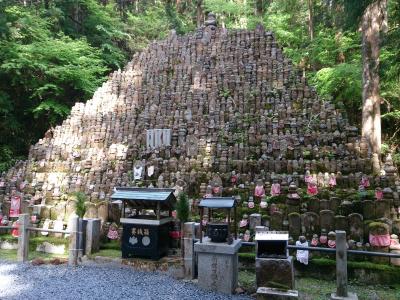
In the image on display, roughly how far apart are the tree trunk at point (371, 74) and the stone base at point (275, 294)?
306 inches

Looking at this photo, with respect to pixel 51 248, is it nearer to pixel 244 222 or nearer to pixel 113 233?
pixel 113 233

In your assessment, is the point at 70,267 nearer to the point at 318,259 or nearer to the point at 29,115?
the point at 318,259

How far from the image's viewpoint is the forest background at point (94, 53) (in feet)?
49.0

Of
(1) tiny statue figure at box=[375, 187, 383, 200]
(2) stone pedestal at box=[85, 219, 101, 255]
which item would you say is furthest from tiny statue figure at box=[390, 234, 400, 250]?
(2) stone pedestal at box=[85, 219, 101, 255]

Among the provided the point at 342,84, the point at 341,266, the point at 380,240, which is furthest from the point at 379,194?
the point at 342,84

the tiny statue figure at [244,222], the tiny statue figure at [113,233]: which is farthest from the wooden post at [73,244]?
the tiny statue figure at [244,222]

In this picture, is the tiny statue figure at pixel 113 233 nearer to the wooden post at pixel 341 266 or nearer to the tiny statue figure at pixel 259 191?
the tiny statue figure at pixel 259 191

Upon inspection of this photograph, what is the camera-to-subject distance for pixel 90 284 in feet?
20.5

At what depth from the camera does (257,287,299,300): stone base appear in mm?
5098

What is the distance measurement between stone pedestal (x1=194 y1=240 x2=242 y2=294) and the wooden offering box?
1.43 m

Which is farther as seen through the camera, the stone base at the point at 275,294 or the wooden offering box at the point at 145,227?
the wooden offering box at the point at 145,227

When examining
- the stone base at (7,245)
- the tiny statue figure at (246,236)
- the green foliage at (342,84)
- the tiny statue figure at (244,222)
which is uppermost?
the green foliage at (342,84)

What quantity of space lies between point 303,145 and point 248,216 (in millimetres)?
3011

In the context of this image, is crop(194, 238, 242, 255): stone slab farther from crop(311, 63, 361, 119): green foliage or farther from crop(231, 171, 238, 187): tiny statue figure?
crop(311, 63, 361, 119): green foliage
